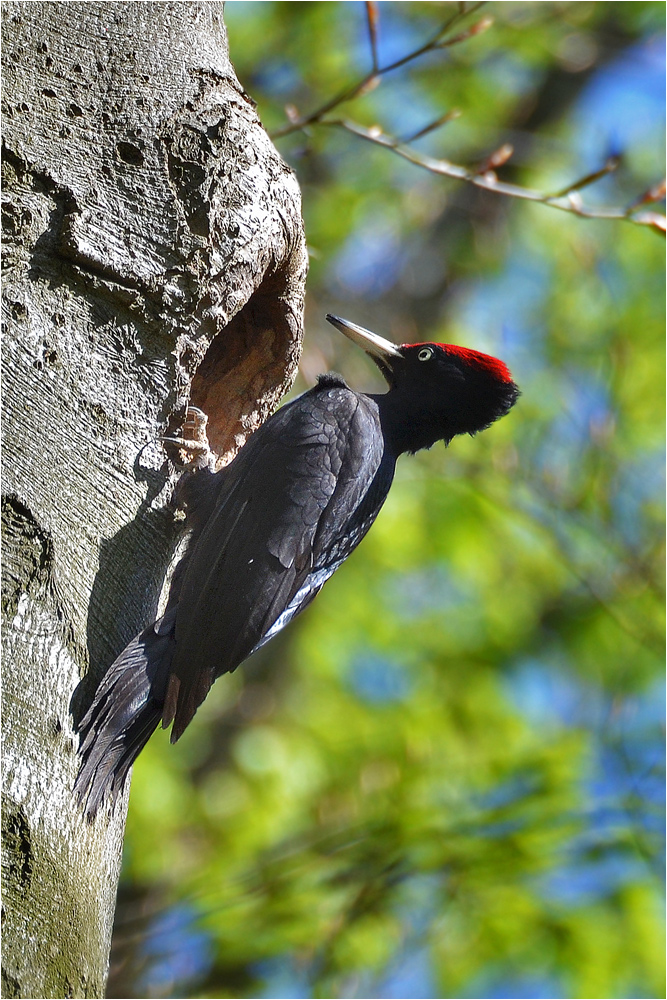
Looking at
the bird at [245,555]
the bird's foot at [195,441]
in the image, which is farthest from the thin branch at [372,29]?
the bird's foot at [195,441]

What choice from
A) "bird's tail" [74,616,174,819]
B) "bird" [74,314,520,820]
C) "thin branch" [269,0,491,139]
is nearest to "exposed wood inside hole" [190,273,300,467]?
"bird" [74,314,520,820]

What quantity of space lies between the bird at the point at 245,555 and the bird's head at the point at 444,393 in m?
0.15

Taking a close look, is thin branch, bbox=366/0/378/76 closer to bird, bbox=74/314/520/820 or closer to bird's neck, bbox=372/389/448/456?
bird, bbox=74/314/520/820

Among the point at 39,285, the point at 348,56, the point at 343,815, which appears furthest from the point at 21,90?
the point at 348,56

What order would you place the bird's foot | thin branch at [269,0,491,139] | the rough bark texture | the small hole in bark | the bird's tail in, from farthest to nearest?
thin branch at [269,0,491,139], the bird's foot, the small hole in bark, the bird's tail, the rough bark texture

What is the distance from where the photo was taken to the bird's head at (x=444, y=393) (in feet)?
12.0

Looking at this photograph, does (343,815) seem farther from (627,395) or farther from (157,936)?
(627,395)

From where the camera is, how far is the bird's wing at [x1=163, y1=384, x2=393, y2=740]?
257cm

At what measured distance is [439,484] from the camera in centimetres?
736

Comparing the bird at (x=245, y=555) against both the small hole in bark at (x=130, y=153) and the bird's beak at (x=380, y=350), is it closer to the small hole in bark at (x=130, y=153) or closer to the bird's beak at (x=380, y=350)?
the bird's beak at (x=380, y=350)

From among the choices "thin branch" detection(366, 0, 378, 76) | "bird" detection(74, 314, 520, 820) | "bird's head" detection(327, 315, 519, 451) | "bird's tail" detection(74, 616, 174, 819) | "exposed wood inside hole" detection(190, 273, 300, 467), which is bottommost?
"bird's tail" detection(74, 616, 174, 819)

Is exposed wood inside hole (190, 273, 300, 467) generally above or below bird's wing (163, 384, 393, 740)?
above

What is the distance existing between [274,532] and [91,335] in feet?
2.78

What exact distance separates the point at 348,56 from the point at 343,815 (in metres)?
5.37
